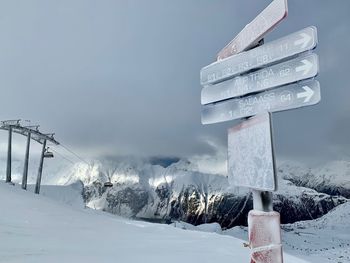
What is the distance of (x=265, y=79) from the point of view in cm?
396

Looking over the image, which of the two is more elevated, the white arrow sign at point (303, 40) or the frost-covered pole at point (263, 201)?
the white arrow sign at point (303, 40)

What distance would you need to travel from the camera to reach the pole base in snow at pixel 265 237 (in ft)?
11.8

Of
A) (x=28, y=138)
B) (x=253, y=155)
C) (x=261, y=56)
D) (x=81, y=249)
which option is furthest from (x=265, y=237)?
(x=28, y=138)

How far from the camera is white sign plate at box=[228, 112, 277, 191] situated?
3582mm

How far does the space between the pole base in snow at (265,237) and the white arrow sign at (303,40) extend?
176cm

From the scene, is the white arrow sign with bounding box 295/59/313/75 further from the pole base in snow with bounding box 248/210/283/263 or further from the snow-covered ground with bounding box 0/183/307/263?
the snow-covered ground with bounding box 0/183/307/263

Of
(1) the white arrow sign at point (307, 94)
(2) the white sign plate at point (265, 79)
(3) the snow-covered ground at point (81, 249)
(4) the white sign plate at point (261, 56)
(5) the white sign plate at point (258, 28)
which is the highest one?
(5) the white sign plate at point (258, 28)

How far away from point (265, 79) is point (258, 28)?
2.25 ft

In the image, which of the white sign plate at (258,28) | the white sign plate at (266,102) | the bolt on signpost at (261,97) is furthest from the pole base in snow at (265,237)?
the white sign plate at (258,28)

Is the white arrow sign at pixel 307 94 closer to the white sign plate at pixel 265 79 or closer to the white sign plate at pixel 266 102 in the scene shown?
the white sign plate at pixel 266 102

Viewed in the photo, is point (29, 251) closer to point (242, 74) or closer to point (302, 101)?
point (242, 74)

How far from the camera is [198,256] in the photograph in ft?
28.1

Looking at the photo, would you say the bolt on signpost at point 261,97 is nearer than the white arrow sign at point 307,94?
No

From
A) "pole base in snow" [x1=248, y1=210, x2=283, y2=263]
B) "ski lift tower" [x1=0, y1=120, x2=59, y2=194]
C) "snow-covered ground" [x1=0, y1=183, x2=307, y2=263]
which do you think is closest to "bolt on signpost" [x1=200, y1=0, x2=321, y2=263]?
"pole base in snow" [x1=248, y1=210, x2=283, y2=263]
